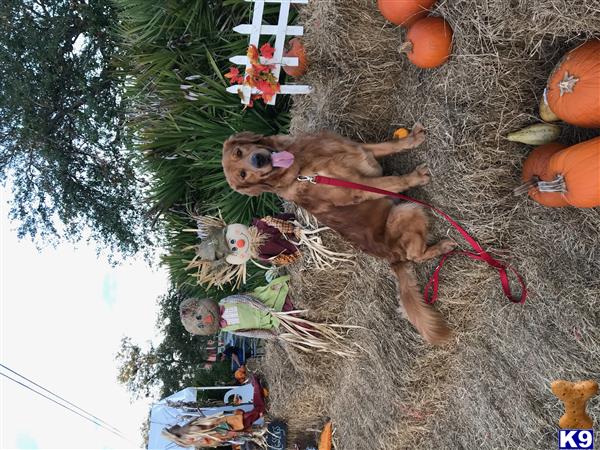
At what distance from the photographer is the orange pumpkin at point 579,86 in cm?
232

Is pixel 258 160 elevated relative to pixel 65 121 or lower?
lower

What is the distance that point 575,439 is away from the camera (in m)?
2.69

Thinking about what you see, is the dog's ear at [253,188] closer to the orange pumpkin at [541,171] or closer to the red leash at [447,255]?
the red leash at [447,255]

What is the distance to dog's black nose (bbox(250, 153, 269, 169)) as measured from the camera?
3.58 metres

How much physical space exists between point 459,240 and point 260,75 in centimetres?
264

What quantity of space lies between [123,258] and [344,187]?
404 inches

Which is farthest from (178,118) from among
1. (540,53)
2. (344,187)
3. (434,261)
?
(540,53)

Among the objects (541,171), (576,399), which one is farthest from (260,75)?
(576,399)

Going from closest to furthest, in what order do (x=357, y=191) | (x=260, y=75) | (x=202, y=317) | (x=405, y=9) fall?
(x=405, y=9), (x=357, y=191), (x=260, y=75), (x=202, y=317)

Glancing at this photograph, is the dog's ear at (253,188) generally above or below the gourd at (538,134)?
above

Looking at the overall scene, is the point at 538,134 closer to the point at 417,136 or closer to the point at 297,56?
the point at 417,136

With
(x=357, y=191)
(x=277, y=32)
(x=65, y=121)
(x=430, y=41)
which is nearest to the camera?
(x=430, y=41)

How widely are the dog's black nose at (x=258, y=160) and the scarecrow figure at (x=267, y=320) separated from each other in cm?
219

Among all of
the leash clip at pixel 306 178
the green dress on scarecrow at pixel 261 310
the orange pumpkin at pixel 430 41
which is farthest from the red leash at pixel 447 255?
the green dress on scarecrow at pixel 261 310
